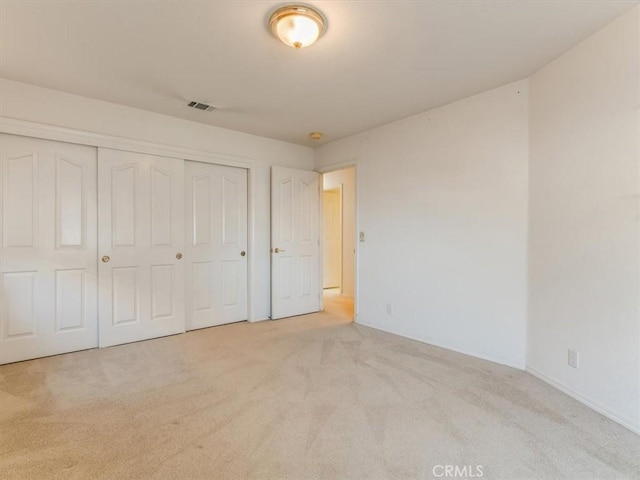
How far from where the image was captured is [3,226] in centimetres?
279

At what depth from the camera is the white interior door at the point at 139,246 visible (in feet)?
10.8

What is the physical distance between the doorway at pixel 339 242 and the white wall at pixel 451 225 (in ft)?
3.70

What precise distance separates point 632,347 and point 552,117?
5.40 feet

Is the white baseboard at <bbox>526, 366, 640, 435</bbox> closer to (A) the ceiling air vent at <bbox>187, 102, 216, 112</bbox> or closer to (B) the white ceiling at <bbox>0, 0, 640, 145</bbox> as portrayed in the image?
(B) the white ceiling at <bbox>0, 0, 640, 145</bbox>

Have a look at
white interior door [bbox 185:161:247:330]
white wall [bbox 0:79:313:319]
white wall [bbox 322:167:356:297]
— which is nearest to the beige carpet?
white interior door [bbox 185:161:247:330]

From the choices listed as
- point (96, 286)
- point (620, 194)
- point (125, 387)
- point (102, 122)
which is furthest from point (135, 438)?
point (620, 194)

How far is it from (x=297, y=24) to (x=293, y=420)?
2.34 m

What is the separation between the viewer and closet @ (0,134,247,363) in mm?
2877

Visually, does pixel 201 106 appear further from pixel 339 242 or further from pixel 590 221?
pixel 339 242

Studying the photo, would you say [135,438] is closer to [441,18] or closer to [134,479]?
[134,479]

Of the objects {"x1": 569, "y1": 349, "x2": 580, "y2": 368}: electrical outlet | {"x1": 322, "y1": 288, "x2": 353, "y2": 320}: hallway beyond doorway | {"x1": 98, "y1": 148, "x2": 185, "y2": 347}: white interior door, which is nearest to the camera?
{"x1": 569, "y1": 349, "x2": 580, "y2": 368}: electrical outlet

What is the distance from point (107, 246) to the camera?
328 cm

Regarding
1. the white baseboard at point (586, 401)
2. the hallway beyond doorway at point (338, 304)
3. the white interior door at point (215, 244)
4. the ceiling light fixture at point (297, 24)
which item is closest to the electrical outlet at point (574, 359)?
the white baseboard at point (586, 401)

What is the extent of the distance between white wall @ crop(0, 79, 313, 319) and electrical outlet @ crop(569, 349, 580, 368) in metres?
3.25
